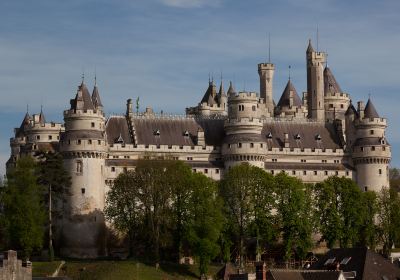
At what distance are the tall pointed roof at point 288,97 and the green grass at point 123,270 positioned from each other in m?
52.6

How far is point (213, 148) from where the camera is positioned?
6147 inches

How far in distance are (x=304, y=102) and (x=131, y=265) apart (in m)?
67.4

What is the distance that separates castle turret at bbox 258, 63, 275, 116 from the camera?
17975cm

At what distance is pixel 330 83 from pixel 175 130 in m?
→ 33.4

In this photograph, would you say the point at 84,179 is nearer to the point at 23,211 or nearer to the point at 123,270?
the point at 23,211

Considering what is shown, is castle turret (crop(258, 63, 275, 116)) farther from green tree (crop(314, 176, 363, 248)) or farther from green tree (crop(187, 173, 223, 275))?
green tree (crop(187, 173, 223, 275))

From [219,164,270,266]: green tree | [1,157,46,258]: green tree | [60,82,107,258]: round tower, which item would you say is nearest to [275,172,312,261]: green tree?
[219,164,270,266]: green tree

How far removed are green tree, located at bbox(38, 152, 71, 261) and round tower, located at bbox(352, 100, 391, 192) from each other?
4016 cm

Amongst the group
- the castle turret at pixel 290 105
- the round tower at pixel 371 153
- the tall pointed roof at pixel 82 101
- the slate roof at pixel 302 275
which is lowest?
the slate roof at pixel 302 275

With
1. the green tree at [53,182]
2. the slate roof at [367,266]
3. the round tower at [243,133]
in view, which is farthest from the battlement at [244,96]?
the slate roof at [367,266]

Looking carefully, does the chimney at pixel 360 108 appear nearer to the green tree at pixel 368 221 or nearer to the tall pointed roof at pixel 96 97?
the green tree at pixel 368 221

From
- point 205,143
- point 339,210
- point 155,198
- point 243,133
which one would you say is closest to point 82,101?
point 155,198

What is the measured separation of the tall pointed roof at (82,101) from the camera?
484 feet

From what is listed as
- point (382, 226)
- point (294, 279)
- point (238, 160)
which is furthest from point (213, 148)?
point (294, 279)
